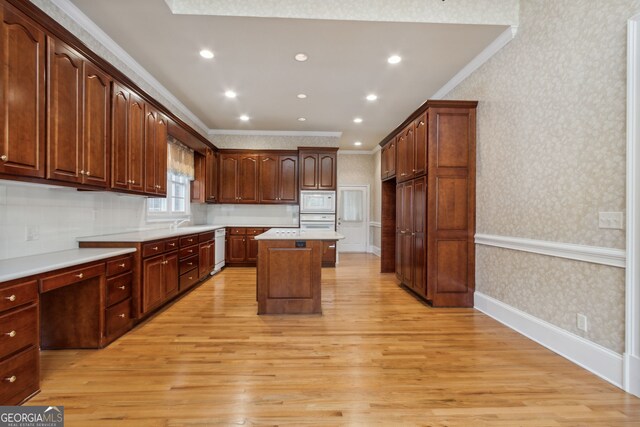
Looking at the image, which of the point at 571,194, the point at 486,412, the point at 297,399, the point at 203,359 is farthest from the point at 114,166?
the point at 571,194

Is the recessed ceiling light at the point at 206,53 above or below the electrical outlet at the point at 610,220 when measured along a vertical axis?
above

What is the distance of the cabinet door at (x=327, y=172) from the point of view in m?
6.69

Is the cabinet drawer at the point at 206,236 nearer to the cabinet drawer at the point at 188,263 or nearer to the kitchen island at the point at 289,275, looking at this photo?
the cabinet drawer at the point at 188,263

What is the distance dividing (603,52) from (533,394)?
2.51 metres

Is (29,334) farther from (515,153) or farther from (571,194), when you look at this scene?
(515,153)

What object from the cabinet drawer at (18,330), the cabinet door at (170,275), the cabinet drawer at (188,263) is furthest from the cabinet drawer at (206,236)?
the cabinet drawer at (18,330)

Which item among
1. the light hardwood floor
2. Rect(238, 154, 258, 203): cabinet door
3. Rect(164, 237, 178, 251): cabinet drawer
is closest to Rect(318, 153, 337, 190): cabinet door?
Rect(238, 154, 258, 203): cabinet door

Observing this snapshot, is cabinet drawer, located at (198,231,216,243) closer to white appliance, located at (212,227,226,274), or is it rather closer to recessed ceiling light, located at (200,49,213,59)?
white appliance, located at (212,227,226,274)

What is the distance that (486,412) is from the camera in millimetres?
1804

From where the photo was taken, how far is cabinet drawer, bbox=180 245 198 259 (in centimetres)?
416

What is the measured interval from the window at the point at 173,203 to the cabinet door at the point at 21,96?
2.38 m

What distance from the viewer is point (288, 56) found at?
12.1ft

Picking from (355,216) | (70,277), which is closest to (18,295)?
(70,277)

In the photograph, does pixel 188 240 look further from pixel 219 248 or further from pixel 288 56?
pixel 288 56
